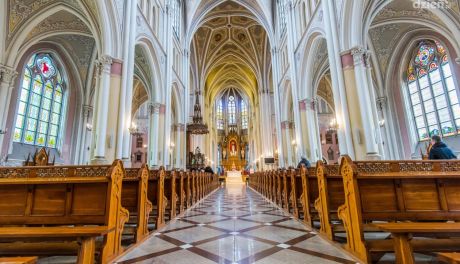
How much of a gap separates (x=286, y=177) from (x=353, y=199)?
3.35 meters

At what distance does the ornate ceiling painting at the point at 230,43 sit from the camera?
63.7 ft

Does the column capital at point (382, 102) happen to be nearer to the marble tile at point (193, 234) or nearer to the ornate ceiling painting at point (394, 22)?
the ornate ceiling painting at point (394, 22)

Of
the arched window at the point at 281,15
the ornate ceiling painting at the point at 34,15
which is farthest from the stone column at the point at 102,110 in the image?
the arched window at the point at 281,15

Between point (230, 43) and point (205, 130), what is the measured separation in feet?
41.7

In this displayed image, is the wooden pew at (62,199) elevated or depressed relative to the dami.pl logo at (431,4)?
depressed

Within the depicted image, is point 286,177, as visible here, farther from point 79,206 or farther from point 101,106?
point 101,106

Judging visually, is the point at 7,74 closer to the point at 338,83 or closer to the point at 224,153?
the point at 338,83

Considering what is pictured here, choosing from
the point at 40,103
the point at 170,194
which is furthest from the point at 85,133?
the point at 170,194

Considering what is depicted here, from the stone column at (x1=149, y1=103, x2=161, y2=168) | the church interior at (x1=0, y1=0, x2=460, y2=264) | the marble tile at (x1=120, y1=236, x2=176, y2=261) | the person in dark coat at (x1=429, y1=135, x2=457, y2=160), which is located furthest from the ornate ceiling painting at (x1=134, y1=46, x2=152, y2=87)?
the person in dark coat at (x1=429, y1=135, x2=457, y2=160)

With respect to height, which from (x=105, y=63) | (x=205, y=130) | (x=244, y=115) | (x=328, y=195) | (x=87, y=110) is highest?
(x=244, y=115)

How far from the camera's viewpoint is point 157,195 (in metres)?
4.04

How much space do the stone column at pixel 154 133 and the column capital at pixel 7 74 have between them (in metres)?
5.76

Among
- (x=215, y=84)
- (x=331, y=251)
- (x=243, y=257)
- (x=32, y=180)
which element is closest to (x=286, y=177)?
(x=331, y=251)

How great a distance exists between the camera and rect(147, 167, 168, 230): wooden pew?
388 centimetres
